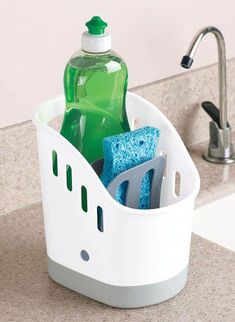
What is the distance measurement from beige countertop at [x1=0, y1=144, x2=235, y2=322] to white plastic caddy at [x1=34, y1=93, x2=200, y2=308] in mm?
17

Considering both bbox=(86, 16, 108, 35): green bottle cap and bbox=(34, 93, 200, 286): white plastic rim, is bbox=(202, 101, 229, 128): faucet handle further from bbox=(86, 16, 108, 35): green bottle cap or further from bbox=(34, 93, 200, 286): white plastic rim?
bbox=(86, 16, 108, 35): green bottle cap

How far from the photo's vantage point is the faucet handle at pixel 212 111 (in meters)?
1.55

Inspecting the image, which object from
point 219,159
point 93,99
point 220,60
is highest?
point 93,99

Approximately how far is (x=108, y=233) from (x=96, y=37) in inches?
9.5

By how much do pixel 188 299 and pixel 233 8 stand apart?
72 centimetres

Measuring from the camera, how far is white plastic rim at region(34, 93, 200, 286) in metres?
1.00

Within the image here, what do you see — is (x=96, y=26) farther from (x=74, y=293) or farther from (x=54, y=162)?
(x=74, y=293)

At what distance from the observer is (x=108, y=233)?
40.0 inches

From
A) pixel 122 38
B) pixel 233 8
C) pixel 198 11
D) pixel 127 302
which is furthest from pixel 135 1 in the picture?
pixel 127 302

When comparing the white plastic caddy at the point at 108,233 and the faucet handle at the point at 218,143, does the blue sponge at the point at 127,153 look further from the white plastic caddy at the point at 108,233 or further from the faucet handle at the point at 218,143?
the faucet handle at the point at 218,143

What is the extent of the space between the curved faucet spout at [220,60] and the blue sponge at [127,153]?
36 centimetres

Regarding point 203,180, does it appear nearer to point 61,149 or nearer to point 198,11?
point 198,11

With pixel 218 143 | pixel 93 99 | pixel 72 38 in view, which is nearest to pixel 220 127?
pixel 218 143

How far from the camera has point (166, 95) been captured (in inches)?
59.6
